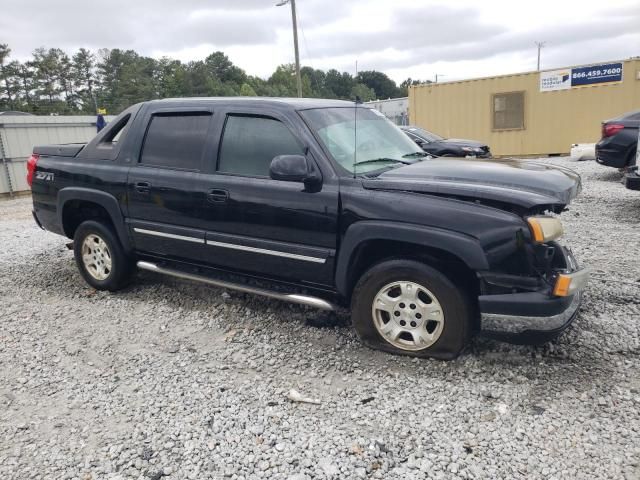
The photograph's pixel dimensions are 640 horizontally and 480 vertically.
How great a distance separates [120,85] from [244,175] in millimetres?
64056

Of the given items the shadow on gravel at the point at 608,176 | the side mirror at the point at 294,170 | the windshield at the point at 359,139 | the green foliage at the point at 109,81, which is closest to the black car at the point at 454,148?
the shadow on gravel at the point at 608,176

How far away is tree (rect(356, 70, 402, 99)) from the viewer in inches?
4180

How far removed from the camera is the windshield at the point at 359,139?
375cm

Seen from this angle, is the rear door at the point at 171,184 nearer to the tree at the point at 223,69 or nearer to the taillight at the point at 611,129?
the taillight at the point at 611,129

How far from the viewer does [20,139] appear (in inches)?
571

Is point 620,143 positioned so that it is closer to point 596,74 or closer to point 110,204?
point 596,74

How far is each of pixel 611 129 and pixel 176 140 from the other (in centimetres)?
891

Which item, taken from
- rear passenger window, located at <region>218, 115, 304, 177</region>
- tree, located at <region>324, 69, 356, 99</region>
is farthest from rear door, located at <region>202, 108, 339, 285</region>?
tree, located at <region>324, 69, 356, 99</region>

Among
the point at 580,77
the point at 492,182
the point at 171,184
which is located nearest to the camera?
the point at 492,182

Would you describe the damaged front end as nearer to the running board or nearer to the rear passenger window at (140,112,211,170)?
the running board

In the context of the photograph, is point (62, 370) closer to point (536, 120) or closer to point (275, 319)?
point (275, 319)

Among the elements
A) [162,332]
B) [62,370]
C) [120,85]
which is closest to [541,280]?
[162,332]

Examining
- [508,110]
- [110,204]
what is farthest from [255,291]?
[508,110]

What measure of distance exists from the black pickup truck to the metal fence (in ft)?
36.3
